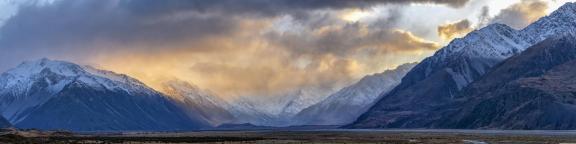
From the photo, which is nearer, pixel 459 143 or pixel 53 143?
pixel 53 143

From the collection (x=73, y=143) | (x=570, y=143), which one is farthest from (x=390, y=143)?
(x=73, y=143)

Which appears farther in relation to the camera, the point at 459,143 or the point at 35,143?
the point at 459,143

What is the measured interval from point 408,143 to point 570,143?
1416 inches

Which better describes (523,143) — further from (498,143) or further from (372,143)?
(372,143)

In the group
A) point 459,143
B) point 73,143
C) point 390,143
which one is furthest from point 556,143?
point 73,143

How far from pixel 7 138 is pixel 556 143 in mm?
124814

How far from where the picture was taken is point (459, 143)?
649 ft

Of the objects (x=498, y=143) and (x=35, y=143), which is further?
(x=498, y=143)

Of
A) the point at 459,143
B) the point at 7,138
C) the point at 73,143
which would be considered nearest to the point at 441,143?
the point at 459,143

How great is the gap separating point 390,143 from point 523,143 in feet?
98.4

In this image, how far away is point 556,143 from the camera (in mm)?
191625

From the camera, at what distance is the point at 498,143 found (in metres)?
198

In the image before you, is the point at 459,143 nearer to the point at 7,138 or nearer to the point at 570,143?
the point at 570,143

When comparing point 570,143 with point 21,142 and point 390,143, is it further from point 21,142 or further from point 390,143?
point 21,142
